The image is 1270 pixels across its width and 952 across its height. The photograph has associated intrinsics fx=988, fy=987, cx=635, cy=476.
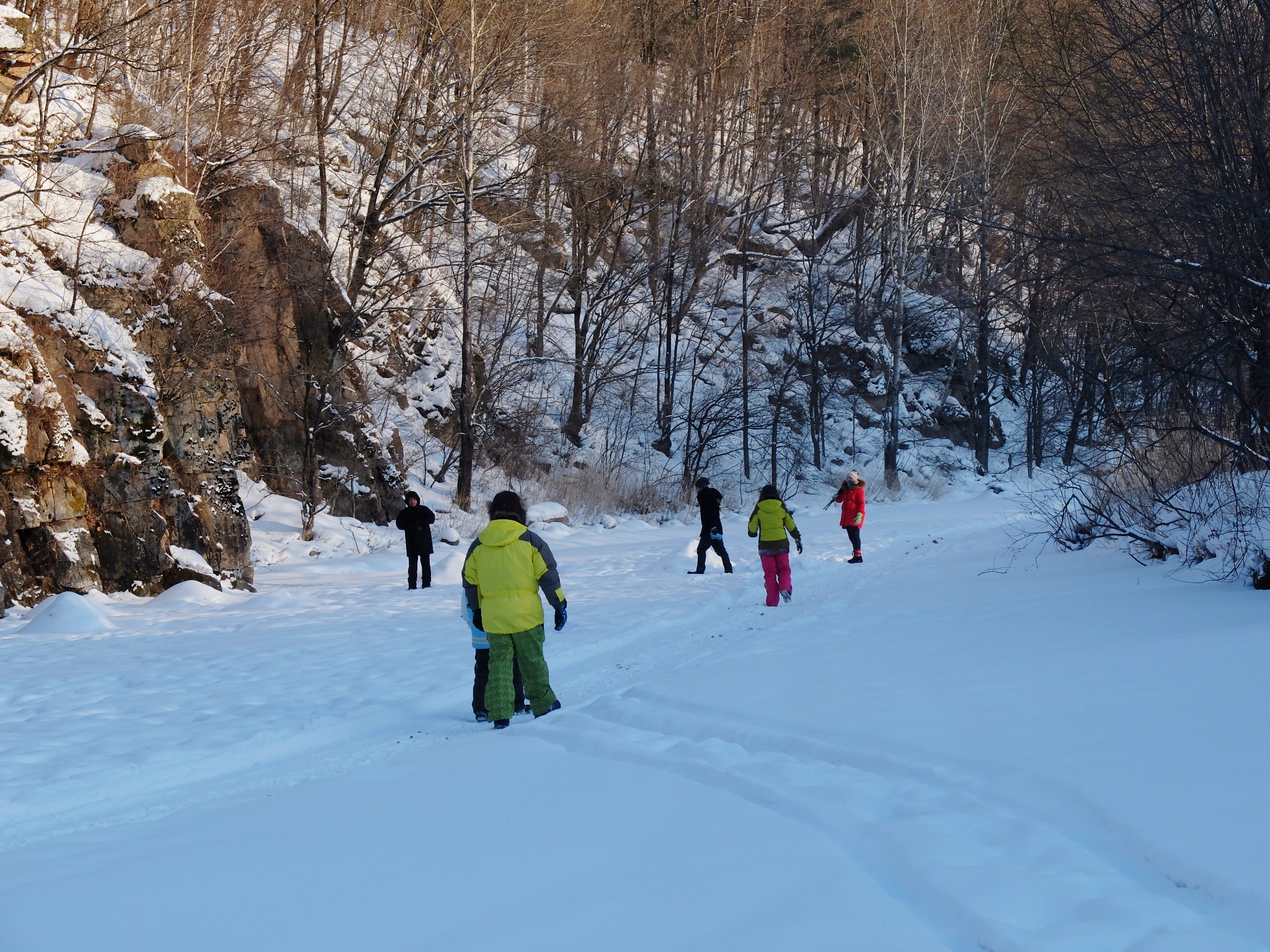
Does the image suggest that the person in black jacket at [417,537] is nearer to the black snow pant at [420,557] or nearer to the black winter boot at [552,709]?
the black snow pant at [420,557]

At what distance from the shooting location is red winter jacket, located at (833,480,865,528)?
1691 cm

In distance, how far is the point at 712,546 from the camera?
1537 centimetres

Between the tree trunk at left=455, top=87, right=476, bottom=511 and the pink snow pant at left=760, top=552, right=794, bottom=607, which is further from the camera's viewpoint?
the tree trunk at left=455, top=87, right=476, bottom=511

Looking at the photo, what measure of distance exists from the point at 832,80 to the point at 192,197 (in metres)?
32.2

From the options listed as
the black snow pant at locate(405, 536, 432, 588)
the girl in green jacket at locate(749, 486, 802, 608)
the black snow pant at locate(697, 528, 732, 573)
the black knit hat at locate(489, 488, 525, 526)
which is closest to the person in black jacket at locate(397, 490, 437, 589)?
the black snow pant at locate(405, 536, 432, 588)

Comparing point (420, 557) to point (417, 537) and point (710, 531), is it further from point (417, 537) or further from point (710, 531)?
point (710, 531)

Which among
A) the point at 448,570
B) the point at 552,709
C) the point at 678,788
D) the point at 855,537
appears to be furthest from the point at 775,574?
the point at 678,788

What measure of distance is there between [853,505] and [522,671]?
10.7 metres

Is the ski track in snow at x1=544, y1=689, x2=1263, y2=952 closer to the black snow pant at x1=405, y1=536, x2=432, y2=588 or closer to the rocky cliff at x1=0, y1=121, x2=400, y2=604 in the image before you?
the black snow pant at x1=405, y1=536, x2=432, y2=588

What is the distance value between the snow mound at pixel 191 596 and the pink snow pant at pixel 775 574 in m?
7.33

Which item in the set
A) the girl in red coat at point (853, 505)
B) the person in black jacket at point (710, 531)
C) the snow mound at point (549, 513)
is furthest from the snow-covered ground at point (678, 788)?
the snow mound at point (549, 513)

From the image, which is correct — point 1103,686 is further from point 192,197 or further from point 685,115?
point 685,115

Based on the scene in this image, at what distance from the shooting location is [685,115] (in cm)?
3712

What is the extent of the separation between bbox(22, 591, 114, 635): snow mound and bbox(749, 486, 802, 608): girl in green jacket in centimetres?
784
